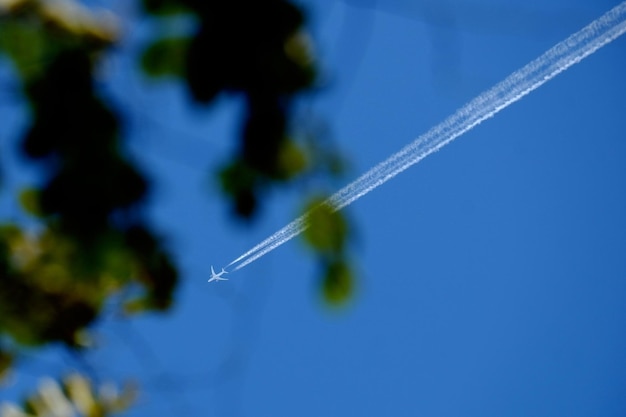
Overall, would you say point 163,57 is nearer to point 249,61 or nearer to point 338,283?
point 249,61

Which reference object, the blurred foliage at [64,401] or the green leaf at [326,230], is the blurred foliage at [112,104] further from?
the blurred foliage at [64,401]

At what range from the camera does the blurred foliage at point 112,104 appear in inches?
36.6

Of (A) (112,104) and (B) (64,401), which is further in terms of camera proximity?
(B) (64,401)

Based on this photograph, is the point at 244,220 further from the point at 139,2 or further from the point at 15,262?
the point at 15,262

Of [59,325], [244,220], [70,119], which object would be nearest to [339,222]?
[244,220]

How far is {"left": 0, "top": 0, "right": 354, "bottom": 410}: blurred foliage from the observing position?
0.93 m

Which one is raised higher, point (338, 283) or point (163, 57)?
point (163, 57)

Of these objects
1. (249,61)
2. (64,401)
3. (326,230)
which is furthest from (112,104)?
(64,401)

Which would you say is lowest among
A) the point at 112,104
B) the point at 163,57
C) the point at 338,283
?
the point at 338,283

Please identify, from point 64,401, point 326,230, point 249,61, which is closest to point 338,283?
point 326,230

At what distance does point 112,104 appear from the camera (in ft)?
3.12

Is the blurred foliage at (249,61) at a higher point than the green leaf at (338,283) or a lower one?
higher

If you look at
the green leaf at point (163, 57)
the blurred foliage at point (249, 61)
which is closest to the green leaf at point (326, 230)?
the blurred foliage at point (249, 61)

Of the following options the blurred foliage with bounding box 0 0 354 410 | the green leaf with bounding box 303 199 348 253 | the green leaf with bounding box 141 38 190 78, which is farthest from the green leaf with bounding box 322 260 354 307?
the green leaf with bounding box 141 38 190 78
